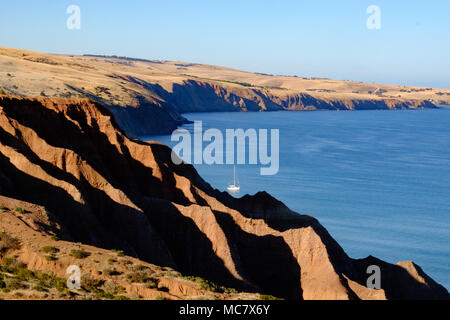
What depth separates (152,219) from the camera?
39969 millimetres

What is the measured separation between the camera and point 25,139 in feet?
137

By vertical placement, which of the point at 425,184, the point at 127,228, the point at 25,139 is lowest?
the point at 425,184

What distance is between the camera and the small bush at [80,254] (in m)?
26.6

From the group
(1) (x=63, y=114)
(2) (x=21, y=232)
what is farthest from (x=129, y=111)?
(2) (x=21, y=232)

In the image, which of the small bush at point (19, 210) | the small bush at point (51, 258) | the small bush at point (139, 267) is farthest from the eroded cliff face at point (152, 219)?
the small bush at point (139, 267)

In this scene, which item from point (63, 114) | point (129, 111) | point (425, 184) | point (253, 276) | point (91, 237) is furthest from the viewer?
point (129, 111)

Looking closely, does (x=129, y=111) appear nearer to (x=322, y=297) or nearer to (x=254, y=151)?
(x=254, y=151)

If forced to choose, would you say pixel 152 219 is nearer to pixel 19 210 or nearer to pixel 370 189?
pixel 19 210

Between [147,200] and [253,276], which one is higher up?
[147,200]

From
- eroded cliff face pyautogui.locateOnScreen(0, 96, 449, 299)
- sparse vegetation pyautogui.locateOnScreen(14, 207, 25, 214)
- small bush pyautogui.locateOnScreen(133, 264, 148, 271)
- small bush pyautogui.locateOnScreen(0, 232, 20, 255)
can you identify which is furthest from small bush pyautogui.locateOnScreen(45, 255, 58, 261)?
eroded cliff face pyautogui.locateOnScreen(0, 96, 449, 299)

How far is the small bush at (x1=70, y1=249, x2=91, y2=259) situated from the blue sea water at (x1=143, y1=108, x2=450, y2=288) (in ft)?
156

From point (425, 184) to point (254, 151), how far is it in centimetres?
4559

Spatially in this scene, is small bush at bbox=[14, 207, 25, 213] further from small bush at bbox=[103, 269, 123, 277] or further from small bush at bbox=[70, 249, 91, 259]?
small bush at bbox=[103, 269, 123, 277]

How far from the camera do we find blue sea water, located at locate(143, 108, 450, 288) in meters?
76.1
